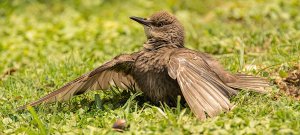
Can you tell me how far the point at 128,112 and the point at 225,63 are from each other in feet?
6.96

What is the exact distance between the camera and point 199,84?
5.95m

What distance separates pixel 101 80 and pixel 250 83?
61.8 inches

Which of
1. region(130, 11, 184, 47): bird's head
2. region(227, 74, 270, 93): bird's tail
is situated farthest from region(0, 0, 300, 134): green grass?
region(130, 11, 184, 47): bird's head

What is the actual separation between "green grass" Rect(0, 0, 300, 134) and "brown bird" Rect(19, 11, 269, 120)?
131 millimetres

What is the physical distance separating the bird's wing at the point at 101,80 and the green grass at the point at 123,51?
10 cm

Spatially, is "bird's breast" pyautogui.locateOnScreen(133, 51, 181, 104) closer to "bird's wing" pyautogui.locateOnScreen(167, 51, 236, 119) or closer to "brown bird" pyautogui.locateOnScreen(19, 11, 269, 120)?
"brown bird" pyautogui.locateOnScreen(19, 11, 269, 120)

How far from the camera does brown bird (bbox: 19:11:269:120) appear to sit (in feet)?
19.2

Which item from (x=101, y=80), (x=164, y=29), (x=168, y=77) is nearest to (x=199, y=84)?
(x=168, y=77)

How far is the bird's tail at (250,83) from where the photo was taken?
6.35 meters

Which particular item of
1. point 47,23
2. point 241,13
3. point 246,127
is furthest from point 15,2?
point 246,127

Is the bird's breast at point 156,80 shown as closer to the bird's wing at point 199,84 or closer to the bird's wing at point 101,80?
the bird's wing at point 199,84

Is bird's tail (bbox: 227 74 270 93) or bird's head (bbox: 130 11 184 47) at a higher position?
bird's head (bbox: 130 11 184 47)

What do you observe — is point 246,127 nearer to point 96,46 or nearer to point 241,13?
point 96,46

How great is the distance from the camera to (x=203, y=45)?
349 inches
